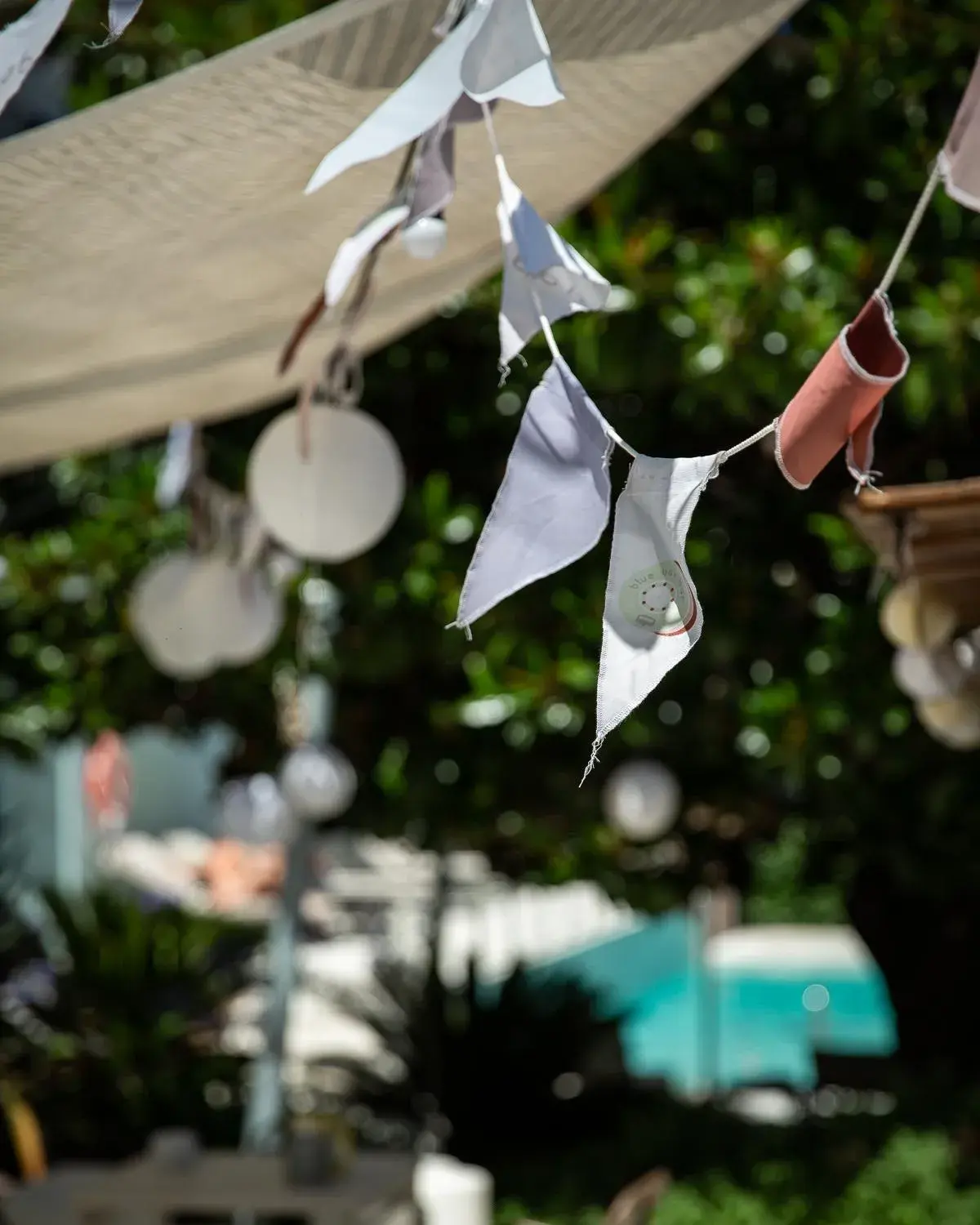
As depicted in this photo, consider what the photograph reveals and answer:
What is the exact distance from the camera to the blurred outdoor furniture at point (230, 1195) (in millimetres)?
3600

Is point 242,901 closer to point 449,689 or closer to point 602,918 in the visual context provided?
point 602,918

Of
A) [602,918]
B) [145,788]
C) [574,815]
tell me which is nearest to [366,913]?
[602,918]

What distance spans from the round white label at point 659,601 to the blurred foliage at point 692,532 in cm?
222

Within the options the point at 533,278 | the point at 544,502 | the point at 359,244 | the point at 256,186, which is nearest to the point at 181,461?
the point at 256,186

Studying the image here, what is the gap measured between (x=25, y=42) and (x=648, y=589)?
773 millimetres

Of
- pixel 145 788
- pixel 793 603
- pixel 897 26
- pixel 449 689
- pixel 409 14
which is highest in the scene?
pixel 409 14

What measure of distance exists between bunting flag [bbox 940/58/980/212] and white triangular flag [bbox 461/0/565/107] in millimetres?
332

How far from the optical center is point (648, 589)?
1.09m

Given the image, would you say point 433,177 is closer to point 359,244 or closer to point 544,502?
point 359,244

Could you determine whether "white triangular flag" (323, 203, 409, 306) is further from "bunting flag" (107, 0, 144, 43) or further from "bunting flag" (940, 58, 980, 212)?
"bunting flag" (940, 58, 980, 212)

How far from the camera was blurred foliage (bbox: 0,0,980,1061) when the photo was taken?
3.41 meters

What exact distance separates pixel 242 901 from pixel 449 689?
9.85 meters

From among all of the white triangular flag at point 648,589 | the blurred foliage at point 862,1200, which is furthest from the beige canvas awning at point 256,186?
the blurred foliage at point 862,1200

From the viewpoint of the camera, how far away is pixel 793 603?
12.8ft
